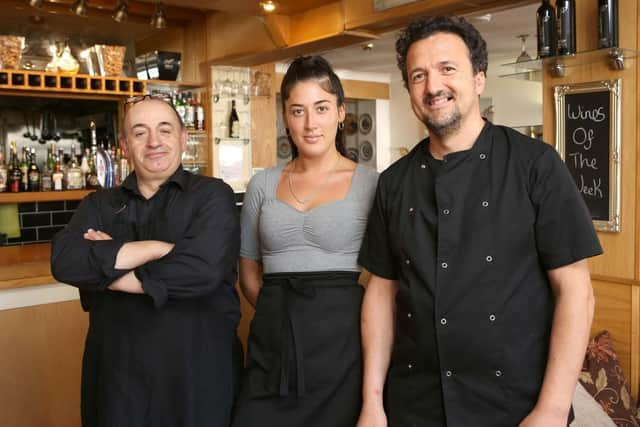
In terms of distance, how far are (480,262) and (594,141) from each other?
5.73 feet

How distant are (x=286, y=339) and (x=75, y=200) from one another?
449 cm

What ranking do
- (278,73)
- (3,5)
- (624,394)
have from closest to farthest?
(624,394)
(3,5)
(278,73)

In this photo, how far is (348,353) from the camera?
6.38 feet

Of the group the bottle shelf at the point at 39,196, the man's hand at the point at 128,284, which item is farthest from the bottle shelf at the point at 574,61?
the bottle shelf at the point at 39,196

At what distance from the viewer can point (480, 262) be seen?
1.55 meters

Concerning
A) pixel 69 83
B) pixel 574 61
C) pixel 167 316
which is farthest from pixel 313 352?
pixel 69 83

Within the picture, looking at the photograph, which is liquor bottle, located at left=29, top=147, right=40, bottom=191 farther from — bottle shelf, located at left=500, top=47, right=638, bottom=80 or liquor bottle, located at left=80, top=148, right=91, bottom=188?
bottle shelf, located at left=500, top=47, right=638, bottom=80

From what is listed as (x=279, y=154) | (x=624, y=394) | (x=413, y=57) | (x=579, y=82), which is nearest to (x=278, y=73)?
(x=279, y=154)

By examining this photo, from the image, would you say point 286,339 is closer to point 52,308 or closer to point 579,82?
point 52,308

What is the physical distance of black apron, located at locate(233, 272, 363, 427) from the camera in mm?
Result: 1946

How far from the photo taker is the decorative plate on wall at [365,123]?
Answer: 11.5 m

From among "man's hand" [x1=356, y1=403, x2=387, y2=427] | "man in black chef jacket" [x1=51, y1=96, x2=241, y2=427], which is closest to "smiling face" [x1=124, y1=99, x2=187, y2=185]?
"man in black chef jacket" [x1=51, y1=96, x2=241, y2=427]

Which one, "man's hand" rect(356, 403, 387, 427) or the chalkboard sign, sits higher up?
the chalkboard sign

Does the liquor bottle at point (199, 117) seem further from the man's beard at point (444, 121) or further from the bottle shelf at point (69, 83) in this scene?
the man's beard at point (444, 121)
